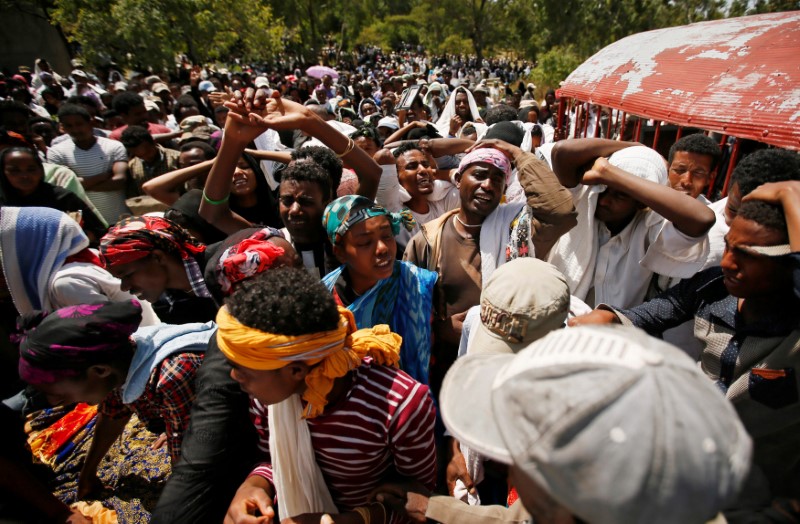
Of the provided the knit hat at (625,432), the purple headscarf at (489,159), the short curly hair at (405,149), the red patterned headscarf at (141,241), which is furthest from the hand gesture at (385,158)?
the knit hat at (625,432)

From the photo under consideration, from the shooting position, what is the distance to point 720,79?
13.3 ft

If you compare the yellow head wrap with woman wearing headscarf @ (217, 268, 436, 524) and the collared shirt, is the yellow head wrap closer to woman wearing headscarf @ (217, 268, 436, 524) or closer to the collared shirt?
woman wearing headscarf @ (217, 268, 436, 524)

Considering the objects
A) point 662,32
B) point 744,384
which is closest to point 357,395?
point 744,384

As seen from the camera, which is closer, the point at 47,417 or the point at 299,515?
the point at 299,515

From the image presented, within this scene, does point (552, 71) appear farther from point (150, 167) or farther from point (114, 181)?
point (114, 181)

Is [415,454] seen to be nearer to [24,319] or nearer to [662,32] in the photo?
[24,319]

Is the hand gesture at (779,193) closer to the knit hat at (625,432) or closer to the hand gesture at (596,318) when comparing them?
the hand gesture at (596,318)

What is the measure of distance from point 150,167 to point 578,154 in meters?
4.58

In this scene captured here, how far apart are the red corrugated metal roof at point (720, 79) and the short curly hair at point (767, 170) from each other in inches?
40.6

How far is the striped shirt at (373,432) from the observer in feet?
4.77

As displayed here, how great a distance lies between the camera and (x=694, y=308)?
6.09ft

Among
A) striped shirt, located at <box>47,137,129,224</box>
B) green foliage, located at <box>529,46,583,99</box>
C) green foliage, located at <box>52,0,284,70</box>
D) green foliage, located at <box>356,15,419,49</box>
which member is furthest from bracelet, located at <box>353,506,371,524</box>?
green foliage, located at <box>356,15,419,49</box>

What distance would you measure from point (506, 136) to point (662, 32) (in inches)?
151

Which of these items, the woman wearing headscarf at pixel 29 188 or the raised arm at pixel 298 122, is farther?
the woman wearing headscarf at pixel 29 188
